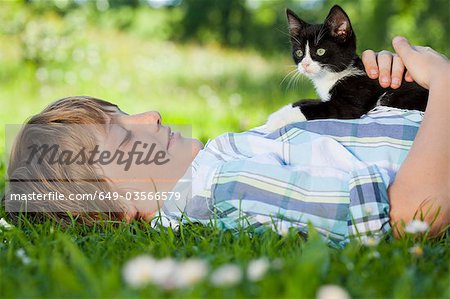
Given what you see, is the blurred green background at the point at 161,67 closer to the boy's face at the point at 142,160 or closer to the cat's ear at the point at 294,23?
the cat's ear at the point at 294,23

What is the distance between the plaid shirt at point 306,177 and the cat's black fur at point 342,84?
0.17 meters

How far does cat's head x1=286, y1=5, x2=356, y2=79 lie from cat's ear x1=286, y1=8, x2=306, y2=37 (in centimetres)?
5

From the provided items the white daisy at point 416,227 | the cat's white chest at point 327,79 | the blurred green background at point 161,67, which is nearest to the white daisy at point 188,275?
the white daisy at point 416,227

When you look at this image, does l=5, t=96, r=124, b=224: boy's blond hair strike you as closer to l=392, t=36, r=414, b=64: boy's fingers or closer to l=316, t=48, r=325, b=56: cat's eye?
l=316, t=48, r=325, b=56: cat's eye

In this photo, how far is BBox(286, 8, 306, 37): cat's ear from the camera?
2.71 meters

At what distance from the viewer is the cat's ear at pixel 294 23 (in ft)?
8.87

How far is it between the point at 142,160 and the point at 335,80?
0.90 m

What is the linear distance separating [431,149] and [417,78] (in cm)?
40

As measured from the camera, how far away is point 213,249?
1622 millimetres

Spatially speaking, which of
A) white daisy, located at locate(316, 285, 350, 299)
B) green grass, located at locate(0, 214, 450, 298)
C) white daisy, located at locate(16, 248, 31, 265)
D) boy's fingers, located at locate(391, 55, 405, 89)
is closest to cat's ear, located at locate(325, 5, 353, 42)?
boy's fingers, located at locate(391, 55, 405, 89)

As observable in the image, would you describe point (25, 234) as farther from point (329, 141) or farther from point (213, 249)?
point (329, 141)

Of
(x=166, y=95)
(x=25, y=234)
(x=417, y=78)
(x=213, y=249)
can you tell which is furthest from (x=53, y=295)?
(x=166, y=95)

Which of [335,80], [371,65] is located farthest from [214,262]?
[335,80]

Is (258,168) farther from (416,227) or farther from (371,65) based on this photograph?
(371,65)
